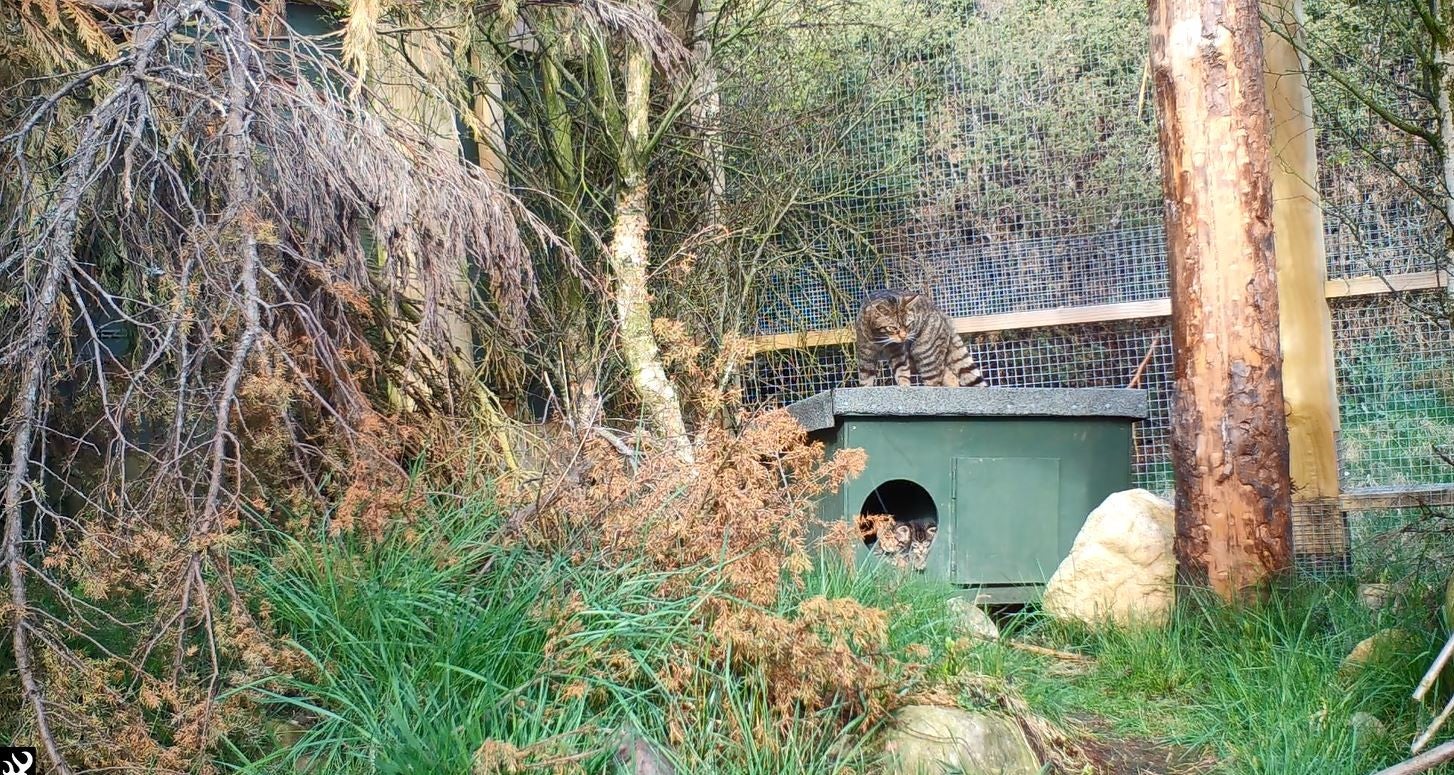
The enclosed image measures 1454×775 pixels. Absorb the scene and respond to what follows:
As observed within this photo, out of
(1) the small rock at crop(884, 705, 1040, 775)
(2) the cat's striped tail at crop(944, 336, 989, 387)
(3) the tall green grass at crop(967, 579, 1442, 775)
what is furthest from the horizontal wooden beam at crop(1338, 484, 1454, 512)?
(1) the small rock at crop(884, 705, 1040, 775)

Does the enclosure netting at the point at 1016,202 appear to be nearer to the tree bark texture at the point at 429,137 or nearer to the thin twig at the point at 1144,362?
the thin twig at the point at 1144,362

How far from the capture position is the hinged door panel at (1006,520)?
538 cm

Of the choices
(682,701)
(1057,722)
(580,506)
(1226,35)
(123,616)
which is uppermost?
(1226,35)

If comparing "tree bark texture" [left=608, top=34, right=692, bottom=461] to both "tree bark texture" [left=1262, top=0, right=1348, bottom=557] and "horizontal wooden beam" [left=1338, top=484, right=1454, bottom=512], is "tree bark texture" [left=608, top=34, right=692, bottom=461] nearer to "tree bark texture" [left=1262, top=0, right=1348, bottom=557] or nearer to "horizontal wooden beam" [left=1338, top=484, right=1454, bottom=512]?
"tree bark texture" [left=1262, top=0, right=1348, bottom=557]

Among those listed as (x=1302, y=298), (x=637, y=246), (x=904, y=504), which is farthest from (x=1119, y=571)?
(x=637, y=246)

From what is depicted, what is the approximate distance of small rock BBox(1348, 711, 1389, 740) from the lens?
3.20 m

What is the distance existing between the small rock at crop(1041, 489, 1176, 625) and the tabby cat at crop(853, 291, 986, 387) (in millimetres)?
1608

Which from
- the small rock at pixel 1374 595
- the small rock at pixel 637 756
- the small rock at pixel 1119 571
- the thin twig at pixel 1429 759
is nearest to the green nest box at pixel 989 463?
the small rock at pixel 1119 571

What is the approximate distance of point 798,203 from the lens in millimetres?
6562

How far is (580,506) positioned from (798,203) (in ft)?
12.0

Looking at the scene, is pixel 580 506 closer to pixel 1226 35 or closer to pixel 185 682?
pixel 185 682

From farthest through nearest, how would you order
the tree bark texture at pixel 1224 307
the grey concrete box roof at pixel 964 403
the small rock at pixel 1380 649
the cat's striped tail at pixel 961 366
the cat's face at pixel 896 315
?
the cat's striped tail at pixel 961 366
the cat's face at pixel 896 315
the grey concrete box roof at pixel 964 403
the tree bark texture at pixel 1224 307
the small rock at pixel 1380 649

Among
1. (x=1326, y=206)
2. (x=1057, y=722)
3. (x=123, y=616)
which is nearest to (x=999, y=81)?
(x=1326, y=206)

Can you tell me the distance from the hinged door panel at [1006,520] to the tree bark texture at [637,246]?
4.27 ft
